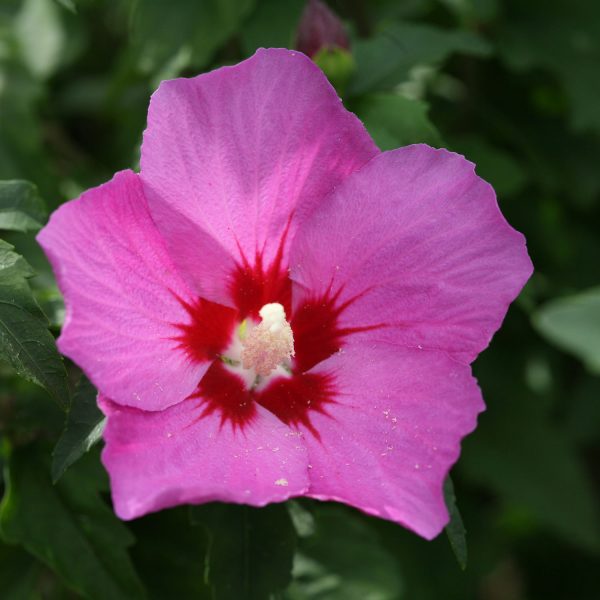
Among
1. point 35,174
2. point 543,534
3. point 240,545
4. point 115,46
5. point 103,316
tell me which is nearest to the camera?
point 103,316

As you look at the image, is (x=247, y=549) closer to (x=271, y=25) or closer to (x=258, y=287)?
(x=258, y=287)

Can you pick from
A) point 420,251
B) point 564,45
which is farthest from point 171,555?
point 564,45

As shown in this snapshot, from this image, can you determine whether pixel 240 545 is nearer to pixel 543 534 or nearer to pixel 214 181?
pixel 214 181

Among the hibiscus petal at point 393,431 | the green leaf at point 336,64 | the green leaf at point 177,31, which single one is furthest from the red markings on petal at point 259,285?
the green leaf at point 177,31

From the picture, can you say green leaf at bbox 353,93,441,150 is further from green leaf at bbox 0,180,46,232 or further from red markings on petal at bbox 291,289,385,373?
green leaf at bbox 0,180,46,232

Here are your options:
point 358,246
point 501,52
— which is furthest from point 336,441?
point 501,52

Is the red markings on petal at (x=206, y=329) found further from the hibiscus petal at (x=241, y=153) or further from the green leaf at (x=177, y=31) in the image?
the green leaf at (x=177, y=31)
